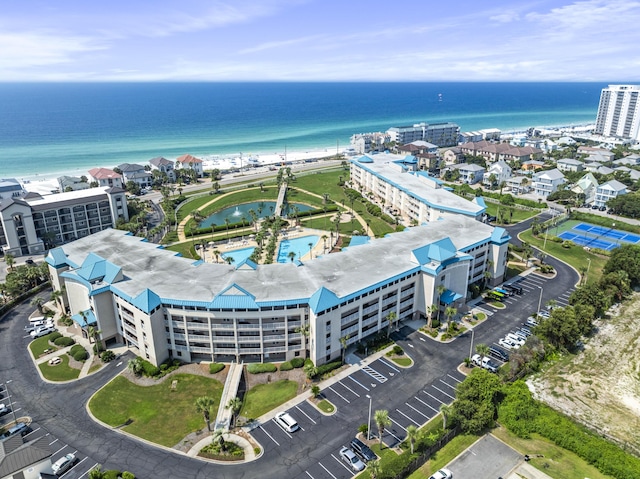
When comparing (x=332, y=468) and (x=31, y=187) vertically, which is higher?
(x=31, y=187)

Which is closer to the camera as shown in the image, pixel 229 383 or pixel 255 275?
pixel 229 383

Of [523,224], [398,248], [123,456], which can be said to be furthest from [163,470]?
[523,224]

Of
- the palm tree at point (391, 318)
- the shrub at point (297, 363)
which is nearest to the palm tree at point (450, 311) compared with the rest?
the palm tree at point (391, 318)

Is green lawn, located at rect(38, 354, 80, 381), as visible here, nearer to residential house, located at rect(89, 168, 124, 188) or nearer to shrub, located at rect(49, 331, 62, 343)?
shrub, located at rect(49, 331, 62, 343)

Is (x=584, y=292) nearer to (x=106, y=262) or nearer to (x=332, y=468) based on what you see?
(x=332, y=468)

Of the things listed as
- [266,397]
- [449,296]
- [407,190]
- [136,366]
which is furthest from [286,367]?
[407,190]

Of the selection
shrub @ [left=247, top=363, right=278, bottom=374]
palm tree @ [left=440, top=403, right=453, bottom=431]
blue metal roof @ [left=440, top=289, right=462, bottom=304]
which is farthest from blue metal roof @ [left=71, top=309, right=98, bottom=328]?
blue metal roof @ [left=440, top=289, right=462, bottom=304]

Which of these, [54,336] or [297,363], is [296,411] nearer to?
[297,363]
